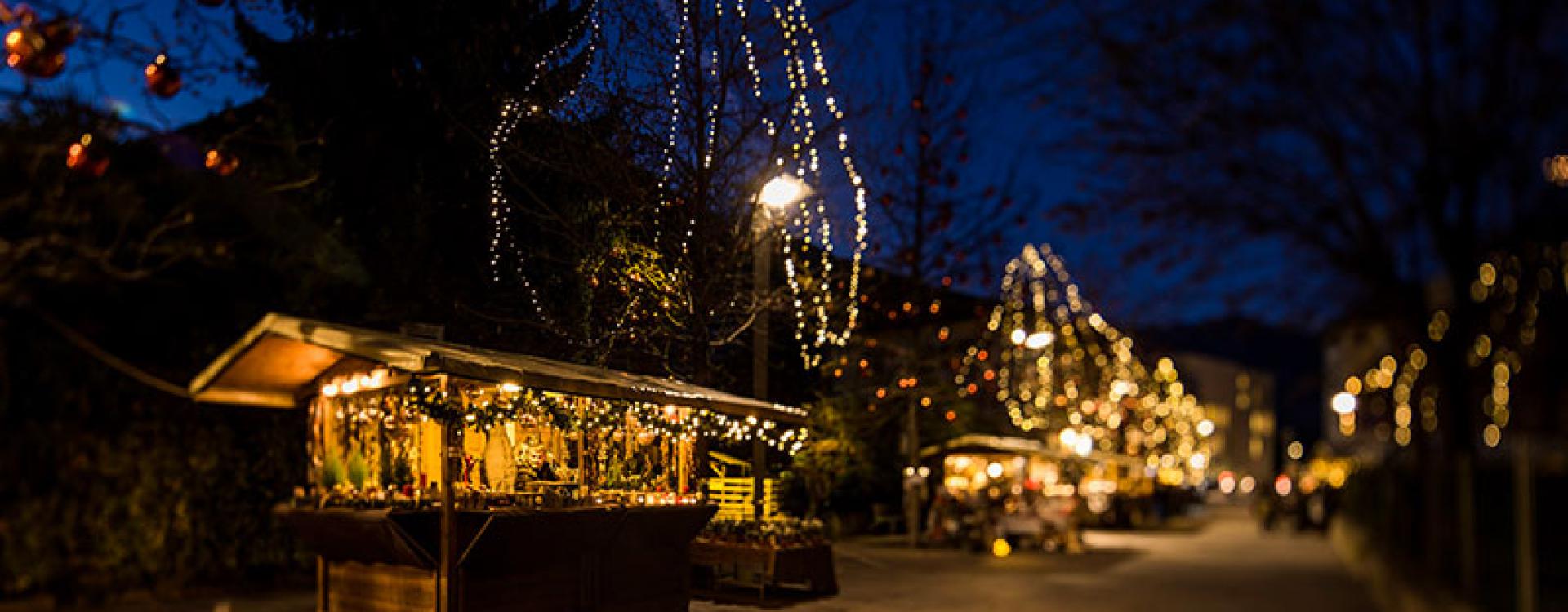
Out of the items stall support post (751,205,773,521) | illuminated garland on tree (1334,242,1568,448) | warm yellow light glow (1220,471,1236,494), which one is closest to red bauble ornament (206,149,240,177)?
stall support post (751,205,773,521)

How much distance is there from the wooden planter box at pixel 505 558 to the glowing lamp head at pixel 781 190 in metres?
Result: 3.85

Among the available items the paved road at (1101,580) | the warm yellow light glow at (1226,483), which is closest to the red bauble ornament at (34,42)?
the paved road at (1101,580)

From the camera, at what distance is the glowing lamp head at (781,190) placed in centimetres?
1409

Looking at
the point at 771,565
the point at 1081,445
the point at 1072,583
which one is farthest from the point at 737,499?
the point at 1081,445

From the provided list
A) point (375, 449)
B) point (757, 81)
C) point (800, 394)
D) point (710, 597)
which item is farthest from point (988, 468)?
point (375, 449)

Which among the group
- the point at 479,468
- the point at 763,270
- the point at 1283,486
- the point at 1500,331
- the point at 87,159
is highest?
the point at 87,159

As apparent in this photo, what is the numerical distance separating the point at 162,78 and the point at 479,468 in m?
4.89

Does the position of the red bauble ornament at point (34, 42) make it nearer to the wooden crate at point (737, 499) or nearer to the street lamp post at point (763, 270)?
the street lamp post at point (763, 270)

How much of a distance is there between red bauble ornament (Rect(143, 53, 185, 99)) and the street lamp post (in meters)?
6.70

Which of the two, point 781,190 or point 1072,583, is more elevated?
point 781,190

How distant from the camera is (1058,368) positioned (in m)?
39.1

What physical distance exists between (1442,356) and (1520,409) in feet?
12.3

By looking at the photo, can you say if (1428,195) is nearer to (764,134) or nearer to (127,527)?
(764,134)

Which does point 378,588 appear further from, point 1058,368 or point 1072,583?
point 1058,368
